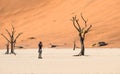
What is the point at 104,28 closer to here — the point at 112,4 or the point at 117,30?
the point at 117,30

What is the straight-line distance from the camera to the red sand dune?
74.6 metres

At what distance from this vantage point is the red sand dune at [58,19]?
74.6 m

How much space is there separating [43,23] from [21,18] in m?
10.7

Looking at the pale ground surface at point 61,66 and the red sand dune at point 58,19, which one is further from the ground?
the red sand dune at point 58,19

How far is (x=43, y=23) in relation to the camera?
93.2 m

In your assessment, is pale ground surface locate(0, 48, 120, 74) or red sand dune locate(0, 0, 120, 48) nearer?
pale ground surface locate(0, 48, 120, 74)

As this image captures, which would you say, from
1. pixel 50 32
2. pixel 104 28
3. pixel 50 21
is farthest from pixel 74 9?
pixel 104 28

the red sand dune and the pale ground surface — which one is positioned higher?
the red sand dune

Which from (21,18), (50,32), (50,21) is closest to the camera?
(50,32)

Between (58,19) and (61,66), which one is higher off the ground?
(58,19)

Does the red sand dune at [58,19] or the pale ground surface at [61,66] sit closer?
the pale ground surface at [61,66]

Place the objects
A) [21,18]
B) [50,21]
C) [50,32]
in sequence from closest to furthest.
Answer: [50,32] → [50,21] → [21,18]

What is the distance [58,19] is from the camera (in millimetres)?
91562

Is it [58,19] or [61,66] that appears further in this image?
[58,19]
